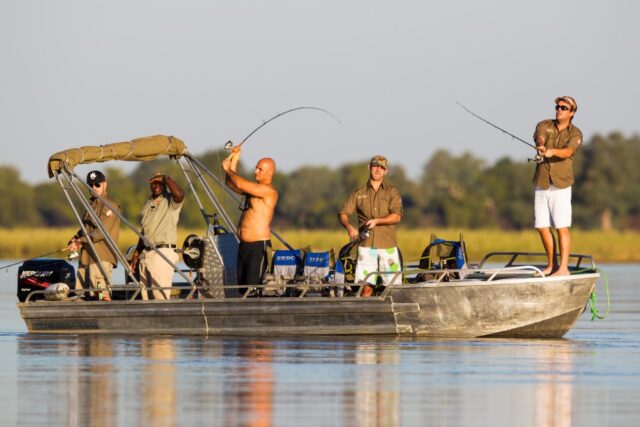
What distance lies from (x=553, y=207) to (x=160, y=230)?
409 centimetres

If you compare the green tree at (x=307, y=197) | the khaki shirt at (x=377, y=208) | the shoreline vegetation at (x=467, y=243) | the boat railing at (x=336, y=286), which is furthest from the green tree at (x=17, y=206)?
the khaki shirt at (x=377, y=208)

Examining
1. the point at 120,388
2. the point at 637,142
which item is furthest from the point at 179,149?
the point at 637,142

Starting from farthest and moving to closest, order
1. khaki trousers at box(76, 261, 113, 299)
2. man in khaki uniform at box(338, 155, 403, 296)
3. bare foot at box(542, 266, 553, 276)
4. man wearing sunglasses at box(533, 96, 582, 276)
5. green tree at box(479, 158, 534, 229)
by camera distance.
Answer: green tree at box(479, 158, 534, 229) → khaki trousers at box(76, 261, 113, 299) → bare foot at box(542, 266, 553, 276) → man in khaki uniform at box(338, 155, 403, 296) → man wearing sunglasses at box(533, 96, 582, 276)

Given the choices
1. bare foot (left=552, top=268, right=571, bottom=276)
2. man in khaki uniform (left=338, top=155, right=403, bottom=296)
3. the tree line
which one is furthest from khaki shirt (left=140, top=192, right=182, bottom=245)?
the tree line

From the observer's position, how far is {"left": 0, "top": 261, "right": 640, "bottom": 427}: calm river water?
35.4ft

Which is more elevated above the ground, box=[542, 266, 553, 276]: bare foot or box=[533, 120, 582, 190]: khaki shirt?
box=[533, 120, 582, 190]: khaki shirt

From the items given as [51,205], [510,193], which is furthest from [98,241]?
[51,205]

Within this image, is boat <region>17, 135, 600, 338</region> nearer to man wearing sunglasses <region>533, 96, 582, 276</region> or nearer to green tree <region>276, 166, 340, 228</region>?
man wearing sunglasses <region>533, 96, 582, 276</region>

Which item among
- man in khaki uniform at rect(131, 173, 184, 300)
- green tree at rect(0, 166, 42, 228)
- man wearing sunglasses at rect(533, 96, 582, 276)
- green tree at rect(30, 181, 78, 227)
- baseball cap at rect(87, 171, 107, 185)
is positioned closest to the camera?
man wearing sunglasses at rect(533, 96, 582, 276)

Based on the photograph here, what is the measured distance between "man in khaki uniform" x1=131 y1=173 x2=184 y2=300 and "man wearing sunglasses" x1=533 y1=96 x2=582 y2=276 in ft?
12.1

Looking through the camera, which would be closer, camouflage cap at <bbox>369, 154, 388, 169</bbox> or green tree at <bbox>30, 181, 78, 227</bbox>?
camouflage cap at <bbox>369, 154, 388, 169</bbox>

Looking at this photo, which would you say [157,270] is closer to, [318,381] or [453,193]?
[318,381]

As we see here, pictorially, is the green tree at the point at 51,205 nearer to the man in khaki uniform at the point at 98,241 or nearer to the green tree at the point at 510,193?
the green tree at the point at 510,193

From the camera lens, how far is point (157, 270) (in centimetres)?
1777
